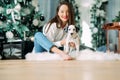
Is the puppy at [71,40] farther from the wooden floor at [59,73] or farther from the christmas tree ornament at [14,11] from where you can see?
the wooden floor at [59,73]

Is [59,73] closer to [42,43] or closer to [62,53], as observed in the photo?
[62,53]

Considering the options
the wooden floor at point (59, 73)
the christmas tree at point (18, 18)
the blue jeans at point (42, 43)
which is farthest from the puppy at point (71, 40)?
the wooden floor at point (59, 73)

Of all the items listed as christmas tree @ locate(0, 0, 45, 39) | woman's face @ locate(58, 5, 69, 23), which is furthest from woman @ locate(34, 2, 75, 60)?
christmas tree @ locate(0, 0, 45, 39)

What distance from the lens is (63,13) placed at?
3.45 metres

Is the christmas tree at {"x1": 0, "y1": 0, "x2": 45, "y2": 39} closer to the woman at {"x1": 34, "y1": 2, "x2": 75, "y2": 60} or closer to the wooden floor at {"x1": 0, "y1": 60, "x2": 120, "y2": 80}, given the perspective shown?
the woman at {"x1": 34, "y1": 2, "x2": 75, "y2": 60}

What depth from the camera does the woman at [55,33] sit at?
9.52 ft

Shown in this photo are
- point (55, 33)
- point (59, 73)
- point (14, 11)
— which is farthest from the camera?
point (14, 11)

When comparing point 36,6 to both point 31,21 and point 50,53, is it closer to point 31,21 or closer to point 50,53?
point 31,21

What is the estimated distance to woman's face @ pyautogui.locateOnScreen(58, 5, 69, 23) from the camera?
3408mm

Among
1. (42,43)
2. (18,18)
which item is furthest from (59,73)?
(18,18)

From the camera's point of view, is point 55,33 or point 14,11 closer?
point 55,33

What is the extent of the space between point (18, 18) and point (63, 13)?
1.06 metres

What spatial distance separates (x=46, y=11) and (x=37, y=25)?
0.27 m

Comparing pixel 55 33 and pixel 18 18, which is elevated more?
pixel 18 18
